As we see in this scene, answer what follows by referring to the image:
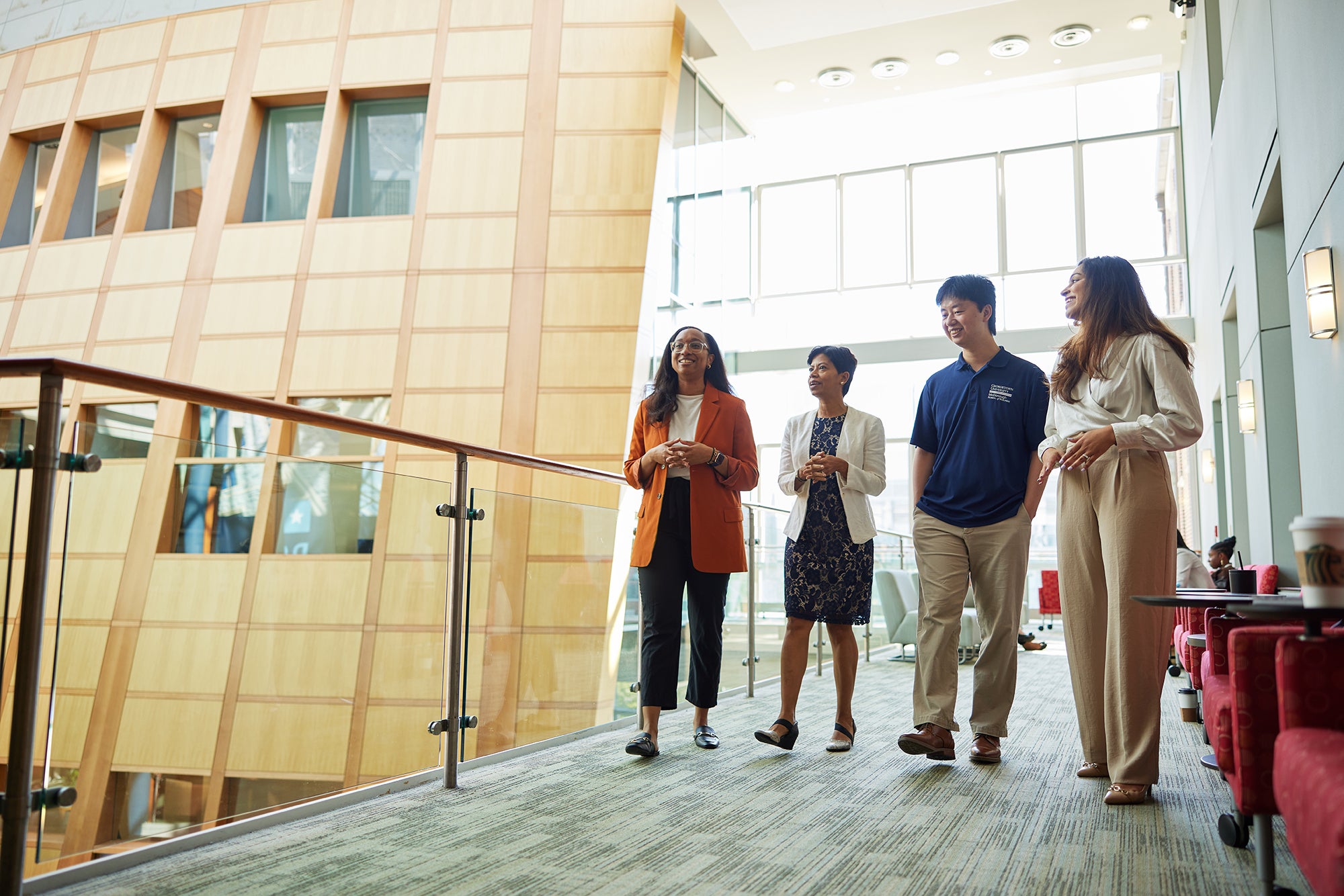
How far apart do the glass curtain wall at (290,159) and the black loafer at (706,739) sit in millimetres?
8163

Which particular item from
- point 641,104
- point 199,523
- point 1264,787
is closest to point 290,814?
point 199,523

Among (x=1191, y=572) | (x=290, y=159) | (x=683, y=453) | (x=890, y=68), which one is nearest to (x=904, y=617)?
(x=1191, y=572)

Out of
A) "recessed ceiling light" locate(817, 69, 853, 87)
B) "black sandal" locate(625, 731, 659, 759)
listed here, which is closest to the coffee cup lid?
"black sandal" locate(625, 731, 659, 759)

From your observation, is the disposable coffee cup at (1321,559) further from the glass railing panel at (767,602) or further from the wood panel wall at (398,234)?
the wood panel wall at (398,234)

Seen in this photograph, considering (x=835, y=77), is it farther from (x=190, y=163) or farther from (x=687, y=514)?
(x=687, y=514)

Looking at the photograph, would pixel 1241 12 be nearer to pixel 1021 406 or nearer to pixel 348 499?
pixel 1021 406

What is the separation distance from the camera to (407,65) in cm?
936

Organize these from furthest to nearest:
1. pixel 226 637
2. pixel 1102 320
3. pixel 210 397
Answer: pixel 1102 320 < pixel 226 637 < pixel 210 397

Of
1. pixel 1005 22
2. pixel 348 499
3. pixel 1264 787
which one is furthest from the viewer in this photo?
pixel 1005 22

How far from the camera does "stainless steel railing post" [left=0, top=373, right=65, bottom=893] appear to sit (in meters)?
1.75

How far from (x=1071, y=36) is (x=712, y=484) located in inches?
301

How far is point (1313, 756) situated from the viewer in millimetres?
1266

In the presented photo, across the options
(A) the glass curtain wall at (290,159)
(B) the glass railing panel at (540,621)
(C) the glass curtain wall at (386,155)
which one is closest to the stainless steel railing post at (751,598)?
(B) the glass railing panel at (540,621)

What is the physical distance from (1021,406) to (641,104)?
6.62m
